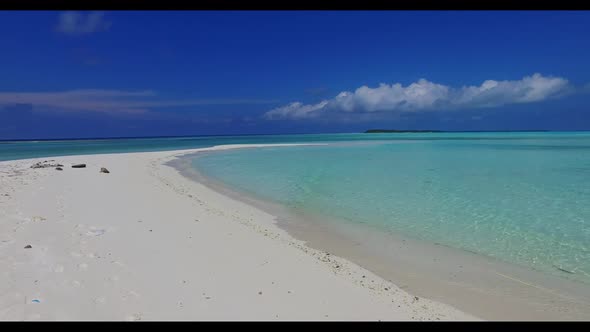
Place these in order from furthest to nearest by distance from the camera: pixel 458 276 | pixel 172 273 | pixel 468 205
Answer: pixel 468 205 < pixel 458 276 < pixel 172 273

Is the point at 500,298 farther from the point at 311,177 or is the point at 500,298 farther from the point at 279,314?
the point at 311,177

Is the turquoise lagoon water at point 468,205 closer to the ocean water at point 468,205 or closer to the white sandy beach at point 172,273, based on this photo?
the ocean water at point 468,205

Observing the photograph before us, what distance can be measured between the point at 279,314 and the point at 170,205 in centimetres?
648

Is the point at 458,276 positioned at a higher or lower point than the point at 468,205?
lower

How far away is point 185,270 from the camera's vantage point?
4.89 metres

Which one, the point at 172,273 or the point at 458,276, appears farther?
the point at 458,276

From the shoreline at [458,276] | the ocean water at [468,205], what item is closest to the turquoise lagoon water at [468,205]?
the ocean water at [468,205]

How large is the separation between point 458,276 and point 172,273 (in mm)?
4458

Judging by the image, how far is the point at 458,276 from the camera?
218 inches

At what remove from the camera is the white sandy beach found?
3.80 m

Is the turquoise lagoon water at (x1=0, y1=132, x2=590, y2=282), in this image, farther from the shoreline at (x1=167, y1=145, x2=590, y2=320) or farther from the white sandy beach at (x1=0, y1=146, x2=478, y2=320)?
the white sandy beach at (x1=0, y1=146, x2=478, y2=320)

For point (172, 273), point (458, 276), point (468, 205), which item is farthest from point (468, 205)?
point (172, 273)

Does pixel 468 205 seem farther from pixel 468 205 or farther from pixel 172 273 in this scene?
pixel 172 273
